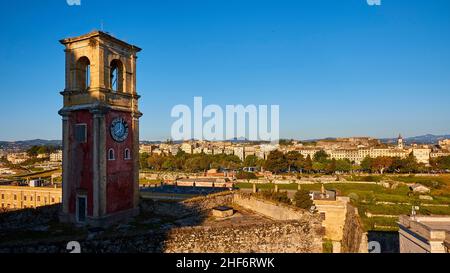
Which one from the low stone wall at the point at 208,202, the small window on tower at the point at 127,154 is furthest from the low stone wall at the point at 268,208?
the small window on tower at the point at 127,154

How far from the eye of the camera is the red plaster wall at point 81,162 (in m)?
15.8

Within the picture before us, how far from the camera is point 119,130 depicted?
16.8m

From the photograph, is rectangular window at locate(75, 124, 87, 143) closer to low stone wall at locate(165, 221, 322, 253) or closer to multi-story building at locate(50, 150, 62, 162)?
low stone wall at locate(165, 221, 322, 253)

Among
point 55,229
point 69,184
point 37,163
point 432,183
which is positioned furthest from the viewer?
point 37,163

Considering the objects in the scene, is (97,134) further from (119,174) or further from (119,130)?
(119,174)

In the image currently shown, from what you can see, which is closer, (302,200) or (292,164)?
(302,200)

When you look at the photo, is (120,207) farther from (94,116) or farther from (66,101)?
(66,101)

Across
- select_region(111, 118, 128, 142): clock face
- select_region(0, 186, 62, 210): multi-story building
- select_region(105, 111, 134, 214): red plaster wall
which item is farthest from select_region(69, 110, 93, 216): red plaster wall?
select_region(0, 186, 62, 210): multi-story building

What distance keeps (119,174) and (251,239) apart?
7.38 meters

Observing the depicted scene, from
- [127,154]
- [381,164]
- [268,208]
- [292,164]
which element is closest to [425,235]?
[268,208]

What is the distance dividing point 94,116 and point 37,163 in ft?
512

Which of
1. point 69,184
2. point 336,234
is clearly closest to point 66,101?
point 69,184
